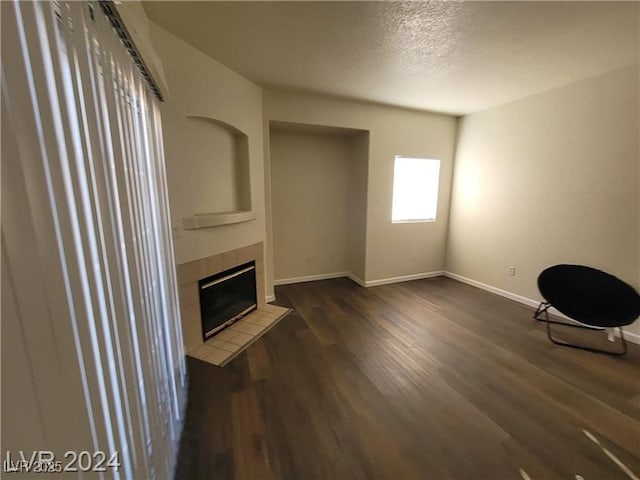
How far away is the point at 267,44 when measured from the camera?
84.7 inches

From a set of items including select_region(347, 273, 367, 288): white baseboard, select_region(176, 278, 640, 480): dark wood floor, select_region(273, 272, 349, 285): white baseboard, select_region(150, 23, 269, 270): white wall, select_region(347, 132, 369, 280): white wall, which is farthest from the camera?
select_region(273, 272, 349, 285): white baseboard

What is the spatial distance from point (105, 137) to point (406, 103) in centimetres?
366

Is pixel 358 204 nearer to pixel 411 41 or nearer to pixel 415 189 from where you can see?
pixel 415 189

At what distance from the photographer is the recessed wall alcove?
2.33 meters

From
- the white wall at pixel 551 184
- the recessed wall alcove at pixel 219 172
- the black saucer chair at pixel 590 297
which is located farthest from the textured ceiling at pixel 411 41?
the black saucer chair at pixel 590 297

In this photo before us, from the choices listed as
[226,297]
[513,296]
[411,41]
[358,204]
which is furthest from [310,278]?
[411,41]

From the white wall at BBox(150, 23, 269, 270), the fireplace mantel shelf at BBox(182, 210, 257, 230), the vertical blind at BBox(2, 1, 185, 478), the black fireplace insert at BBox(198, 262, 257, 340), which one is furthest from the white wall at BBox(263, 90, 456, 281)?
the vertical blind at BBox(2, 1, 185, 478)

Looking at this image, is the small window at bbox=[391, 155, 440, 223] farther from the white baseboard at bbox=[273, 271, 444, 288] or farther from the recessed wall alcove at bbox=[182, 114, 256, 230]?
the recessed wall alcove at bbox=[182, 114, 256, 230]

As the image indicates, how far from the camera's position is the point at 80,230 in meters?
0.72

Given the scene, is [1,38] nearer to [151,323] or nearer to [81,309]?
[81,309]

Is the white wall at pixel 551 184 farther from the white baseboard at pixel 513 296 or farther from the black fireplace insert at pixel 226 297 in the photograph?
the black fireplace insert at pixel 226 297

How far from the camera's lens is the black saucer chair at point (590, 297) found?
2.36m

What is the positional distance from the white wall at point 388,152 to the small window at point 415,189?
111mm

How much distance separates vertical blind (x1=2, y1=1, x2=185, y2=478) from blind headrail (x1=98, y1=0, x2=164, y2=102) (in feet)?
0.13
